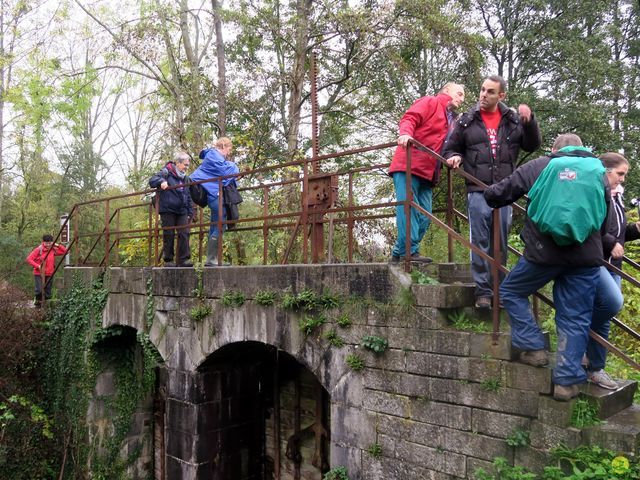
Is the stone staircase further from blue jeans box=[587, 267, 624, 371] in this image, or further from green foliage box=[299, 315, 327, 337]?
green foliage box=[299, 315, 327, 337]

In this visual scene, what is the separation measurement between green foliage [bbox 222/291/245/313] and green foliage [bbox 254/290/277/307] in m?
0.33

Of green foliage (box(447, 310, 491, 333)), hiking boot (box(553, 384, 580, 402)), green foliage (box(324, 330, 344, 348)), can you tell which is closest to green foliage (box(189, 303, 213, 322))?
green foliage (box(324, 330, 344, 348))

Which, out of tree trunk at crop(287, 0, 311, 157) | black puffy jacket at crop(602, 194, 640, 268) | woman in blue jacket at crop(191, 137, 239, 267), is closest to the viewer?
black puffy jacket at crop(602, 194, 640, 268)

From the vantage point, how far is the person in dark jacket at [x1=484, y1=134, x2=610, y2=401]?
3.46m

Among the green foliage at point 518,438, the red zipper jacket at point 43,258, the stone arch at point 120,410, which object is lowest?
the stone arch at point 120,410

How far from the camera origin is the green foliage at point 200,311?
21.4 feet

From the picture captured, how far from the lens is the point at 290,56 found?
13828 mm

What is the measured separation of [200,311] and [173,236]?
1601 millimetres

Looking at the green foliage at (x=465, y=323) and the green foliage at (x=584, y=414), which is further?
the green foliage at (x=465, y=323)

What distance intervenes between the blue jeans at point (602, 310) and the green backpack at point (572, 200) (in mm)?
587

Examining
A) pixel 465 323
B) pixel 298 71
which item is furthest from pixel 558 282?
pixel 298 71

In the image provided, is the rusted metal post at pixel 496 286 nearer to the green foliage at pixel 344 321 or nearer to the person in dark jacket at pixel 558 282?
the person in dark jacket at pixel 558 282

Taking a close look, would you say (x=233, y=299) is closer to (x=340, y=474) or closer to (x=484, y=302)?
(x=340, y=474)

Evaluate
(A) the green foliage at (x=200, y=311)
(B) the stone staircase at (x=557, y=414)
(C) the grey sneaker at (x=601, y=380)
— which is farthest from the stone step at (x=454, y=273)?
(A) the green foliage at (x=200, y=311)
